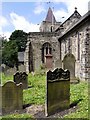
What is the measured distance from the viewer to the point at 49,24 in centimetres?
5219

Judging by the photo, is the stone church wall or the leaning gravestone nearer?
the leaning gravestone

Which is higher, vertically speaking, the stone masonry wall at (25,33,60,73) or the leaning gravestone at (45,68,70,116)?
the stone masonry wall at (25,33,60,73)

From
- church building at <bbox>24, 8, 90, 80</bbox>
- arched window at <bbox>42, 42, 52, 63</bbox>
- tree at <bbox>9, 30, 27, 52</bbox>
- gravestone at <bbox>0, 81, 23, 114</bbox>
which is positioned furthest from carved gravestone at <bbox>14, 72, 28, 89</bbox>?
tree at <bbox>9, 30, 27, 52</bbox>

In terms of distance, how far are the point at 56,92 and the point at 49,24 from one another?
1761 inches

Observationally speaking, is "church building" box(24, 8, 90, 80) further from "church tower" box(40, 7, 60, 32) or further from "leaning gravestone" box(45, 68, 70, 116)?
"church tower" box(40, 7, 60, 32)

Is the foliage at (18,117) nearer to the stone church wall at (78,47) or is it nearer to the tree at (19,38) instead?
the stone church wall at (78,47)

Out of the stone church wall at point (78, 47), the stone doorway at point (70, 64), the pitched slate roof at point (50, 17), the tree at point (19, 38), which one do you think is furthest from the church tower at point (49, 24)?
the stone doorway at point (70, 64)

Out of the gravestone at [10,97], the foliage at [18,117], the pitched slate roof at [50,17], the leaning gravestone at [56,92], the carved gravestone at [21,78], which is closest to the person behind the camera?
the foliage at [18,117]

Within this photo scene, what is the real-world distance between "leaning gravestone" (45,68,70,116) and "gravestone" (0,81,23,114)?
125cm

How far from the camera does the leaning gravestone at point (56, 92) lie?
8078mm

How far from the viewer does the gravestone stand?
8.63 metres

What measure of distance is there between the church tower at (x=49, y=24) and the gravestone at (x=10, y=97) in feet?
140

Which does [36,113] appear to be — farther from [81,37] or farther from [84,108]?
[81,37]

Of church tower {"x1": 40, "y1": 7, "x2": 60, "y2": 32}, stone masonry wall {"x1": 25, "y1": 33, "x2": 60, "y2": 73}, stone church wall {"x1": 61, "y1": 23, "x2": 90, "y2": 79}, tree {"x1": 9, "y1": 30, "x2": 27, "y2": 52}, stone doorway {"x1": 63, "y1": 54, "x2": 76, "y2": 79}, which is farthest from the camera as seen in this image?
tree {"x1": 9, "y1": 30, "x2": 27, "y2": 52}
